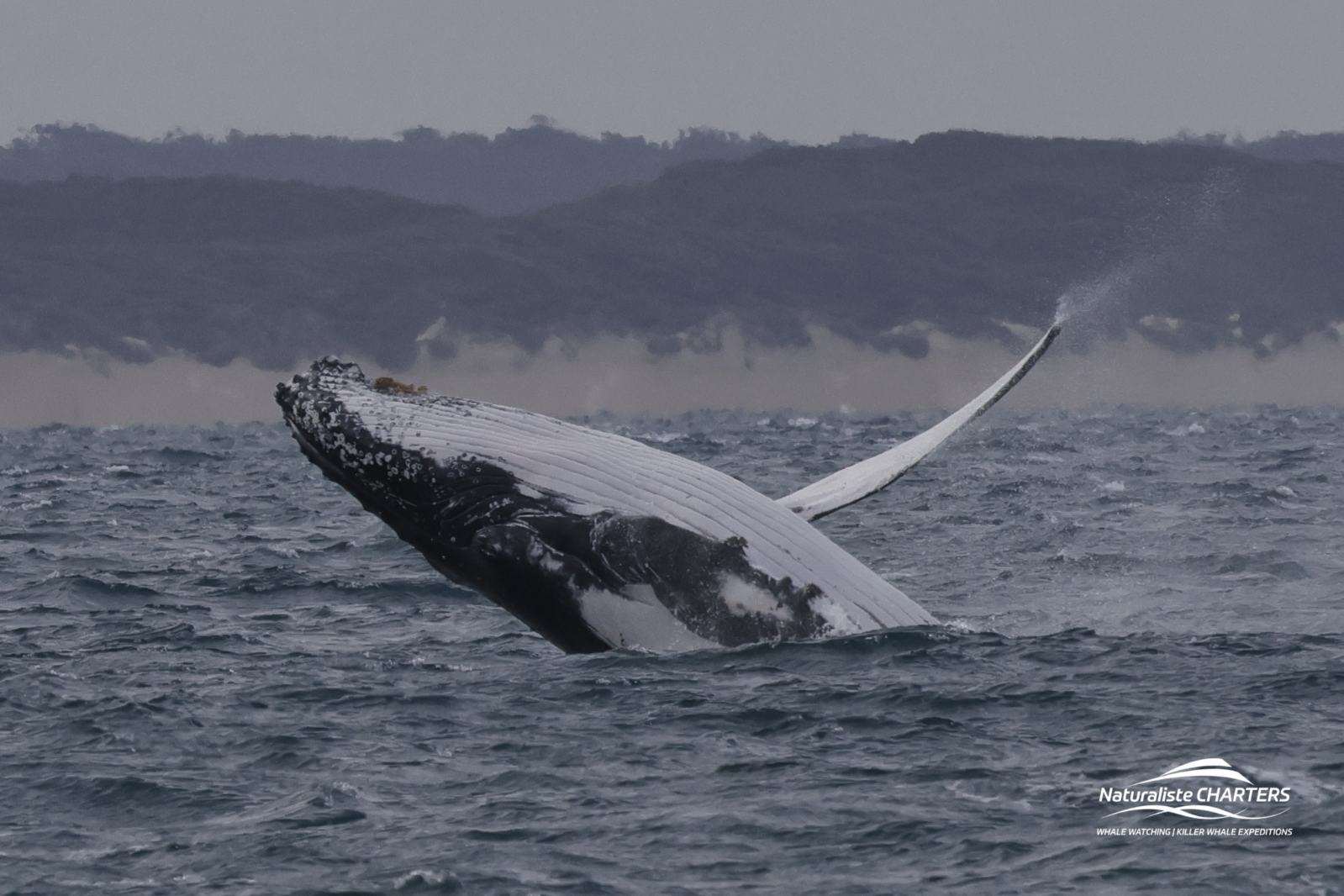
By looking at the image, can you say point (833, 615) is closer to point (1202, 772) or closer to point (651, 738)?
point (651, 738)

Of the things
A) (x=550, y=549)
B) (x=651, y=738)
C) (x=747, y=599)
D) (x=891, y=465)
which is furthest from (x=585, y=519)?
(x=891, y=465)

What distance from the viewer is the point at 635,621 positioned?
1256 centimetres

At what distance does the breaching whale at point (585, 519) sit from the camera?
12.2 meters

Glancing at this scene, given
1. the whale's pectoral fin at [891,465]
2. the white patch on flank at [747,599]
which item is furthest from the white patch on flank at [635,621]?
the whale's pectoral fin at [891,465]

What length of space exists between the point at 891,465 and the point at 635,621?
2319 millimetres

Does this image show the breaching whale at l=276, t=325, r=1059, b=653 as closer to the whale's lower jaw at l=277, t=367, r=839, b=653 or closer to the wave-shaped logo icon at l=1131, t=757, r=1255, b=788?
the whale's lower jaw at l=277, t=367, r=839, b=653

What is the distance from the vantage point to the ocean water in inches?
376

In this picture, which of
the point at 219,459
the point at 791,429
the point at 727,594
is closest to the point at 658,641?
the point at 727,594

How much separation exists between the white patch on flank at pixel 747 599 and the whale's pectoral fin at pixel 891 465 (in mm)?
735

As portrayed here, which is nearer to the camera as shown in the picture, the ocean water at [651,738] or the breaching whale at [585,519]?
the ocean water at [651,738]

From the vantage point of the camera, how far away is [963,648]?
48.4 ft

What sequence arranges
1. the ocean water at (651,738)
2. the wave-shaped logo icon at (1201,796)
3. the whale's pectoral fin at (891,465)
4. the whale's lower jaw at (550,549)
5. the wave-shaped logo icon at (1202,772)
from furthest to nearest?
the whale's pectoral fin at (891,465) < the whale's lower jaw at (550,549) < the wave-shaped logo icon at (1202,772) < the wave-shaped logo icon at (1201,796) < the ocean water at (651,738)

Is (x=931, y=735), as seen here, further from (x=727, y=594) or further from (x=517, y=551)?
(x=517, y=551)

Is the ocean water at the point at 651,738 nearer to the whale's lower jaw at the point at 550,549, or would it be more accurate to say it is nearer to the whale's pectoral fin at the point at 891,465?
the whale's lower jaw at the point at 550,549
